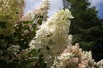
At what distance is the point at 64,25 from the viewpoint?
466 cm

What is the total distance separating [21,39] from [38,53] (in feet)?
0.72

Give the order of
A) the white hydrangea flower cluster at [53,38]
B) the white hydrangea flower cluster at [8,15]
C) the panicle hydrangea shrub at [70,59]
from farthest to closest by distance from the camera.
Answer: the panicle hydrangea shrub at [70,59], the white hydrangea flower cluster at [53,38], the white hydrangea flower cluster at [8,15]

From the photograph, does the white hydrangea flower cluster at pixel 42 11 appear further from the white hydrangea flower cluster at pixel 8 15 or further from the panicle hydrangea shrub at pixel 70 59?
the white hydrangea flower cluster at pixel 8 15

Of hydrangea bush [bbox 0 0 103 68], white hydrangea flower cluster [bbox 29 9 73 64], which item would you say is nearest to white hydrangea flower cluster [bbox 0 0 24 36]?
hydrangea bush [bbox 0 0 103 68]

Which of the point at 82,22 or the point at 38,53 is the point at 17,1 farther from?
the point at 82,22

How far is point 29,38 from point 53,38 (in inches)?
10.6

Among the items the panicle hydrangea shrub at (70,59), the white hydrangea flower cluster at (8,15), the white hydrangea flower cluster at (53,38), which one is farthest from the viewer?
the panicle hydrangea shrub at (70,59)

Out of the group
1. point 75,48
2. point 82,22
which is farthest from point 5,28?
point 82,22

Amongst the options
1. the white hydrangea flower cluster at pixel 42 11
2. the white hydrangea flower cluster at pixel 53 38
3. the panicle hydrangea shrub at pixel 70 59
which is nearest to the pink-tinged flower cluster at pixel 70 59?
the panicle hydrangea shrub at pixel 70 59

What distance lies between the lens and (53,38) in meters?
4.65

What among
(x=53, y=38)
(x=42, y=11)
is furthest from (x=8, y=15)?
(x=42, y=11)

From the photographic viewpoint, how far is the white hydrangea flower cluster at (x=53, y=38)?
4641mm

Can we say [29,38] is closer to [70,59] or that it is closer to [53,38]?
[53,38]

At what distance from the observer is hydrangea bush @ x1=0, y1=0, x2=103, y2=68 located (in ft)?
14.1
